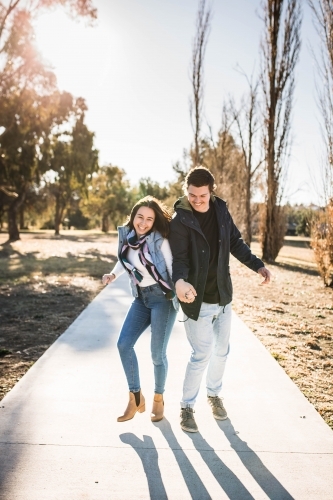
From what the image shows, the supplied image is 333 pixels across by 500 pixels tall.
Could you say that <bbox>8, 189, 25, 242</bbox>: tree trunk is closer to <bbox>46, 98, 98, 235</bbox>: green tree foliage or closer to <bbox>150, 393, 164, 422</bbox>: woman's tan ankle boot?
<bbox>46, 98, 98, 235</bbox>: green tree foliage

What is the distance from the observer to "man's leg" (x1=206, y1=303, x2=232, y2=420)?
3645 millimetres

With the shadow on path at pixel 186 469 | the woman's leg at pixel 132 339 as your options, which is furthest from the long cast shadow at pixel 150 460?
the woman's leg at pixel 132 339

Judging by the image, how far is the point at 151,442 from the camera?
3.21m

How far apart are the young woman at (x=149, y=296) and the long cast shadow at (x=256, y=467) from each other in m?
0.59

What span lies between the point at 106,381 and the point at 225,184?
21.6 metres

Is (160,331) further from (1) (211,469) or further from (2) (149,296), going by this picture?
(1) (211,469)

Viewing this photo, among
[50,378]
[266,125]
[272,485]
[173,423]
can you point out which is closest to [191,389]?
[173,423]

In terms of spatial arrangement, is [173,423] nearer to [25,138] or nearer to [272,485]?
[272,485]

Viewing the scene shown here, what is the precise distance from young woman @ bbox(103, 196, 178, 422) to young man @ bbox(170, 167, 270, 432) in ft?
0.56

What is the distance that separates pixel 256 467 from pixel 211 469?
0.98 ft

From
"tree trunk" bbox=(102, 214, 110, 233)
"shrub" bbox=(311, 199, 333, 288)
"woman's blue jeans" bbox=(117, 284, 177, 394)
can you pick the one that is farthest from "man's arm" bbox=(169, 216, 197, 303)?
"tree trunk" bbox=(102, 214, 110, 233)

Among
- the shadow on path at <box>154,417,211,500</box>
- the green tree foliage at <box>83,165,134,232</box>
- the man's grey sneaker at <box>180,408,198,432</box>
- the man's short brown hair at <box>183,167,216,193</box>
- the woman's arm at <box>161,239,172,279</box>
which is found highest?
the green tree foliage at <box>83,165,134,232</box>

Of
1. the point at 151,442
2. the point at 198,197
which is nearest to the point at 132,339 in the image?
the point at 151,442

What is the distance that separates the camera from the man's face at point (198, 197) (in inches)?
136
